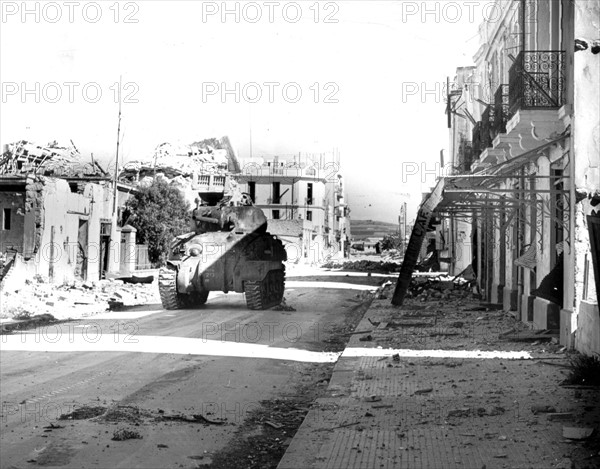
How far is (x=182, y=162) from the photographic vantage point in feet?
226

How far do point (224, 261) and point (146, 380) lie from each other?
11.7 metres

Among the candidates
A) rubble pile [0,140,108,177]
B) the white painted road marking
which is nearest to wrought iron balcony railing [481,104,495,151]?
the white painted road marking

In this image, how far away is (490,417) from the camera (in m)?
7.26

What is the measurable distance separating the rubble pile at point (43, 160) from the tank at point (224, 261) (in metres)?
18.9

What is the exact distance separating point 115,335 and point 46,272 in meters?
14.7

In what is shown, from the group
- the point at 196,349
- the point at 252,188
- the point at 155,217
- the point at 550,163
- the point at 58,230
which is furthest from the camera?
the point at 252,188

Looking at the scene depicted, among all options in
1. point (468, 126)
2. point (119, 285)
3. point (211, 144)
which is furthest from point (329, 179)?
point (119, 285)

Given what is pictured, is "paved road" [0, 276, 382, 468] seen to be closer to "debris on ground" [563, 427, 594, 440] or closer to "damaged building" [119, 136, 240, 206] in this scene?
"debris on ground" [563, 427, 594, 440]

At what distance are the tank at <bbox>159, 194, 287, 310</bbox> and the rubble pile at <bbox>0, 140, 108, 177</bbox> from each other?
743 inches

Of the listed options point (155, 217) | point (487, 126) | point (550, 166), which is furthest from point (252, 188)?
point (550, 166)

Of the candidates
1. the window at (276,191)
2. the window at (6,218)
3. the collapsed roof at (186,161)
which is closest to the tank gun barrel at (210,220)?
the window at (6,218)

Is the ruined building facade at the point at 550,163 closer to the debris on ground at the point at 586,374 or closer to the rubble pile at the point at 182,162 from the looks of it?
the debris on ground at the point at 586,374

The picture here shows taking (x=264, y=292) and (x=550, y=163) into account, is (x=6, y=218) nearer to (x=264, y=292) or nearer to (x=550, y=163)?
(x=264, y=292)

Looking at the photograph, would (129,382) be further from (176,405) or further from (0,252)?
(0,252)
